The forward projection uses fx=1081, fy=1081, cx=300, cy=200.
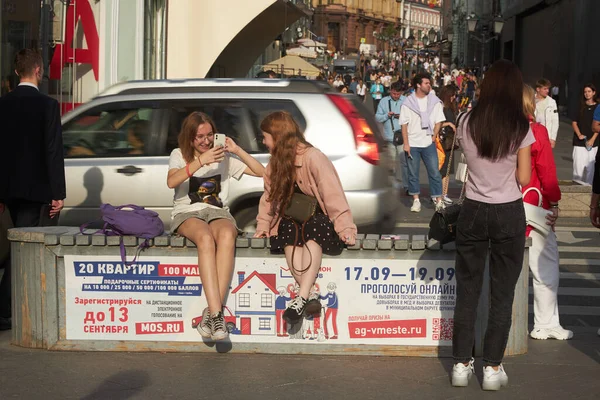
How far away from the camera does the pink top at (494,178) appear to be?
6176mm

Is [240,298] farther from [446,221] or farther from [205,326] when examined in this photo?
[446,221]

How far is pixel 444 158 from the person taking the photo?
16.2 metres

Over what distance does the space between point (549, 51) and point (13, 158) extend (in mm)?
42667

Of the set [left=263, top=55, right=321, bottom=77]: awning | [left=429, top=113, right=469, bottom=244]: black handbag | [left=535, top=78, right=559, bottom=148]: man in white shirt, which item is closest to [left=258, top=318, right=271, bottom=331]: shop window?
[left=429, top=113, right=469, bottom=244]: black handbag

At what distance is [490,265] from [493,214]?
337 mm

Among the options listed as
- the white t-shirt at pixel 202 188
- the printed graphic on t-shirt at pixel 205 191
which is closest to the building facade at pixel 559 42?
the white t-shirt at pixel 202 188

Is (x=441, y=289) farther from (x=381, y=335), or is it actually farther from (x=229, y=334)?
(x=229, y=334)

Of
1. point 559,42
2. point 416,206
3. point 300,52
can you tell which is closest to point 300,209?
point 416,206

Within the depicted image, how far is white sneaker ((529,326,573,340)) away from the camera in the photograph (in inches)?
301

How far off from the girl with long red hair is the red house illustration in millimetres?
243

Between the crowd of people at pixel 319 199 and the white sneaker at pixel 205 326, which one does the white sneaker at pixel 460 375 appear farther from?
the white sneaker at pixel 205 326

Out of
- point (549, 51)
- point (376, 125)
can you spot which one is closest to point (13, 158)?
point (376, 125)

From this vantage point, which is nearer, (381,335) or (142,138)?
(381,335)

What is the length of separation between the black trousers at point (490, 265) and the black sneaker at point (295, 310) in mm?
1020
